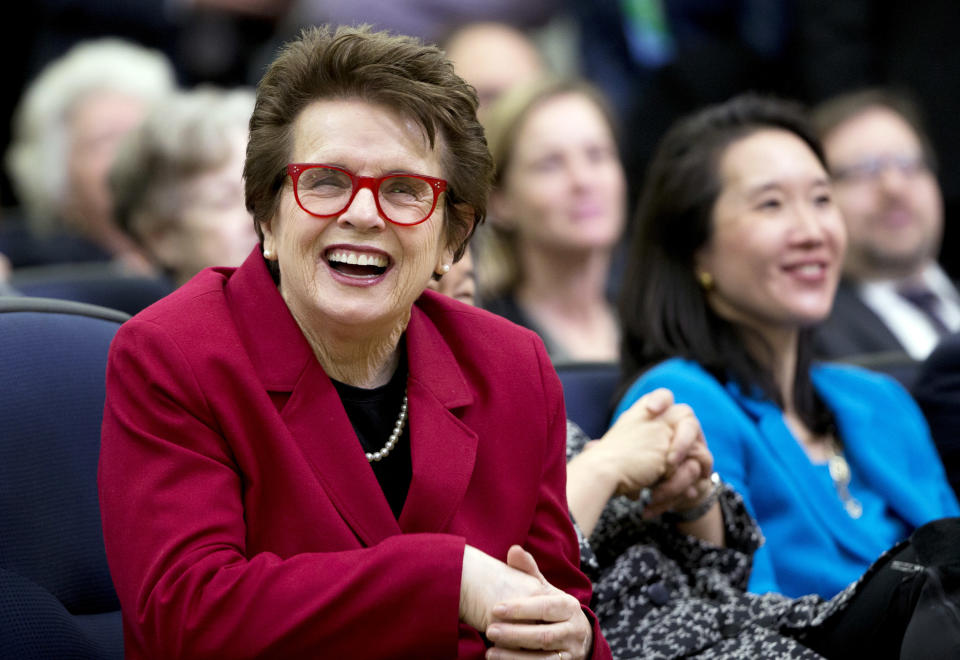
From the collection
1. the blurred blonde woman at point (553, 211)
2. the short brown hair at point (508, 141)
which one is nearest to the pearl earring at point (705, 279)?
the blurred blonde woman at point (553, 211)

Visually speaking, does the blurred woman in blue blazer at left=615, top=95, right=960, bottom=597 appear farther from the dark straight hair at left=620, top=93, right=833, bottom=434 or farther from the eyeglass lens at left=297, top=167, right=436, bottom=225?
the eyeglass lens at left=297, top=167, right=436, bottom=225

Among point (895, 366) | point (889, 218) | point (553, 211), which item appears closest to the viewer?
point (895, 366)

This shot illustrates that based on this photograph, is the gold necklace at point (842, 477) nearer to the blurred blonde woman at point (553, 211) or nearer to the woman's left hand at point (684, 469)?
the woman's left hand at point (684, 469)

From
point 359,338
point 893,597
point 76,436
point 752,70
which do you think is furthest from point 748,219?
point 752,70

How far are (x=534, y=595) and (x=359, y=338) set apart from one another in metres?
0.50

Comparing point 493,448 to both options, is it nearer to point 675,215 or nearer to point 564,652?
point 564,652

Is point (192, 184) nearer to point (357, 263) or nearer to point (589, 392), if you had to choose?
point (589, 392)

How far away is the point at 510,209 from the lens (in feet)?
14.6

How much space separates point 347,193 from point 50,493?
721 millimetres

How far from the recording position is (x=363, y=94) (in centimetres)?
197

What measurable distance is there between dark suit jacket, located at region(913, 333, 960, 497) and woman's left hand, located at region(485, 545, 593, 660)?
163 cm

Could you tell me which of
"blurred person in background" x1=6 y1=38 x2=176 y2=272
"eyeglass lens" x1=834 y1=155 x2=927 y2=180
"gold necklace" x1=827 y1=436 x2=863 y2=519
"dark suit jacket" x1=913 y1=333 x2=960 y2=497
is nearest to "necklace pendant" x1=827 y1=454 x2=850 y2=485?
"gold necklace" x1=827 y1=436 x2=863 y2=519

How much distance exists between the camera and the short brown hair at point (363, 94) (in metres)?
1.96

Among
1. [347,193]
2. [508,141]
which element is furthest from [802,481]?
[508,141]
